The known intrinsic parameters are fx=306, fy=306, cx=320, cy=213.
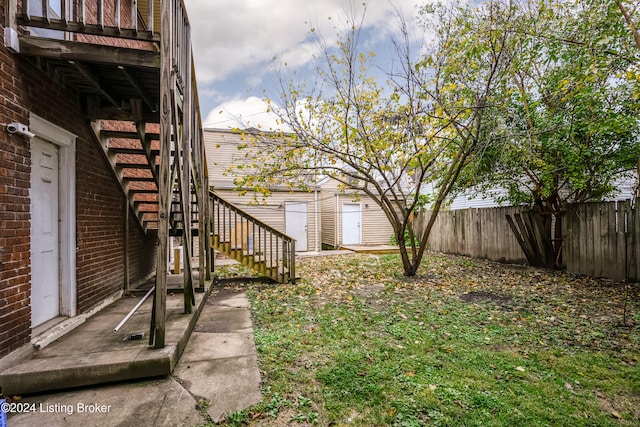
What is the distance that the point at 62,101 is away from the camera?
354 centimetres

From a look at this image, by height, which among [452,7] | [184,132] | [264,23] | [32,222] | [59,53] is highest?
[264,23]

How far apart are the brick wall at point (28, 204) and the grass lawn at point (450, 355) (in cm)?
222

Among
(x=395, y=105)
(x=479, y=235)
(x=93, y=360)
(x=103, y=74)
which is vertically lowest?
(x=93, y=360)

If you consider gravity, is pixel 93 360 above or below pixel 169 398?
above

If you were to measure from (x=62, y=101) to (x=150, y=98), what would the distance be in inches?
37.3

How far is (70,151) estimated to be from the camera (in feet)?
12.3

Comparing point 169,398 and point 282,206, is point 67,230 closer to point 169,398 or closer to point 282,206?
point 169,398

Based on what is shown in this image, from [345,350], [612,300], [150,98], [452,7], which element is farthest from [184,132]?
[612,300]

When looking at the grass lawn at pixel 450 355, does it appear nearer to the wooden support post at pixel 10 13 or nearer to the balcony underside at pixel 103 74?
the balcony underside at pixel 103 74

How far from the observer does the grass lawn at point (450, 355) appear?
2266 mm

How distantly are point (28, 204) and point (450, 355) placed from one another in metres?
4.45

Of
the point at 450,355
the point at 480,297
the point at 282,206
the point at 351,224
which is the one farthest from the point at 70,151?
the point at 351,224

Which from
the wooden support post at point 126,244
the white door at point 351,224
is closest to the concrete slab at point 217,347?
the wooden support post at point 126,244

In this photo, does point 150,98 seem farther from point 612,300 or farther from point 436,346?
point 612,300
